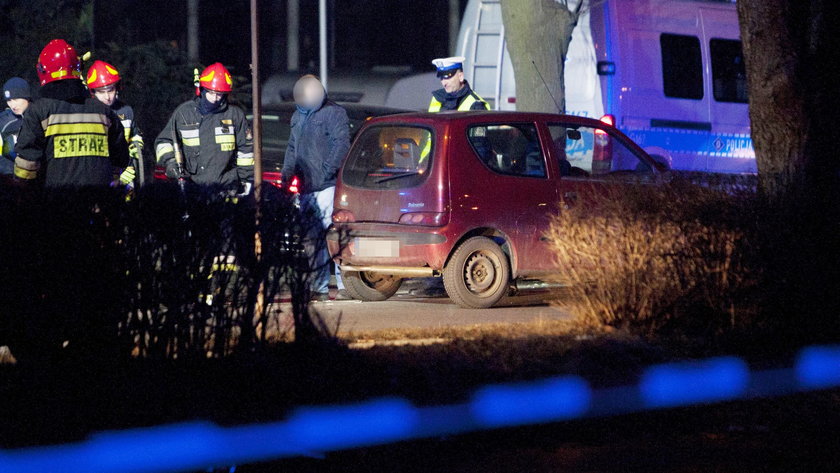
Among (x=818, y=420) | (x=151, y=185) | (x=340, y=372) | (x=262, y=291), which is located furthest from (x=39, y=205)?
(x=818, y=420)

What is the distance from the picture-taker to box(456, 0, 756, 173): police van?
A: 589 inches

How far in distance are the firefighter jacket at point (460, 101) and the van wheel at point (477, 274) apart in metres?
1.85

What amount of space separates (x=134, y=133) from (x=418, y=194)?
2.40m

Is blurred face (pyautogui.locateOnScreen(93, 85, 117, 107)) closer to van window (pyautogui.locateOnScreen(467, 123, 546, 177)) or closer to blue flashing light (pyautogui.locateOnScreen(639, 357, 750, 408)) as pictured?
van window (pyautogui.locateOnScreen(467, 123, 546, 177))

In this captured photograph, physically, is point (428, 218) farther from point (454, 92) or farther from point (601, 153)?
point (454, 92)

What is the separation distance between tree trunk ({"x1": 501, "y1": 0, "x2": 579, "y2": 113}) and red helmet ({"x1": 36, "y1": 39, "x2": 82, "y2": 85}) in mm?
7627

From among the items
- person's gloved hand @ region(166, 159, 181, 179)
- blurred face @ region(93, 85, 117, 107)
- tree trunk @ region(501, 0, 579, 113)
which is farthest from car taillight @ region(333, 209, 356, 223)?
tree trunk @ region(501, 0, 579, 113)

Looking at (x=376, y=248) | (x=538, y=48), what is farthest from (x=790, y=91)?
(x=538, y=48)

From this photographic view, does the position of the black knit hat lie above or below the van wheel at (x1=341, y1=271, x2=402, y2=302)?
above

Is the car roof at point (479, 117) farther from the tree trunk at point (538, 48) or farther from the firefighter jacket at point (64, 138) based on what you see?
the tree trunk at point (538, 48)

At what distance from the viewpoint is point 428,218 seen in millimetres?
9453

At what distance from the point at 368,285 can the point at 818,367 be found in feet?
14.6

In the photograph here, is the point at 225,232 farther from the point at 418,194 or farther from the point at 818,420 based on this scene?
the point at 418,194

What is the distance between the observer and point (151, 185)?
5488mm
